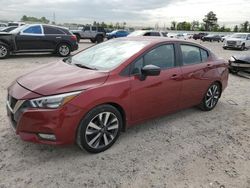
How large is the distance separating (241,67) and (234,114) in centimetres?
507

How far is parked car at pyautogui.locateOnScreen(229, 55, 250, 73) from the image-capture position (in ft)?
31.2

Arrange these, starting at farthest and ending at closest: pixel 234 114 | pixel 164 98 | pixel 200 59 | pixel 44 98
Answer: pixel 234 114 → pixel 200 59 → pixel 164 98 → pixel 44 98

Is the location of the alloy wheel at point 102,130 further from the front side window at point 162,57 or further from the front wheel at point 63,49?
the front wheel at point 63,49

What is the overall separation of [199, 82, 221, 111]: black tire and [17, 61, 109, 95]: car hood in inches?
103

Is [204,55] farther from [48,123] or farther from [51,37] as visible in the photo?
[51,37]

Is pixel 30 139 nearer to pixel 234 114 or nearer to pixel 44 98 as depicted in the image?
pixel 44 98

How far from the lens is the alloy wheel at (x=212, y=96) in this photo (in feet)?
17.0

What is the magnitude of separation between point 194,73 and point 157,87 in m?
1.07

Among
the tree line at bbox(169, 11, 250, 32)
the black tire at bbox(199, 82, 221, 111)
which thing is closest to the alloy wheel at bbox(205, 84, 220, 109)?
the black tire at bbox(199, 82, 221, 111)

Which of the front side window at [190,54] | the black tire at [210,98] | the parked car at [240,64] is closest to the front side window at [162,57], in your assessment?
the front side window at [190,54]

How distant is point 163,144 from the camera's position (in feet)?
12.4

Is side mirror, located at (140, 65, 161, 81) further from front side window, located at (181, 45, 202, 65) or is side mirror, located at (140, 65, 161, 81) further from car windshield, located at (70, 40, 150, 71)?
front side window, located at (181, 45, 202, 65)

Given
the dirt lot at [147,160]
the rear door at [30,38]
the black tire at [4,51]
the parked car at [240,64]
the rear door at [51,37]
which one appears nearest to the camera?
the dirt lot at [147,160]

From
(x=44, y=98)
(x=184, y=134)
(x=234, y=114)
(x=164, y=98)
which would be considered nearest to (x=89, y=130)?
(x=44, y=98)
